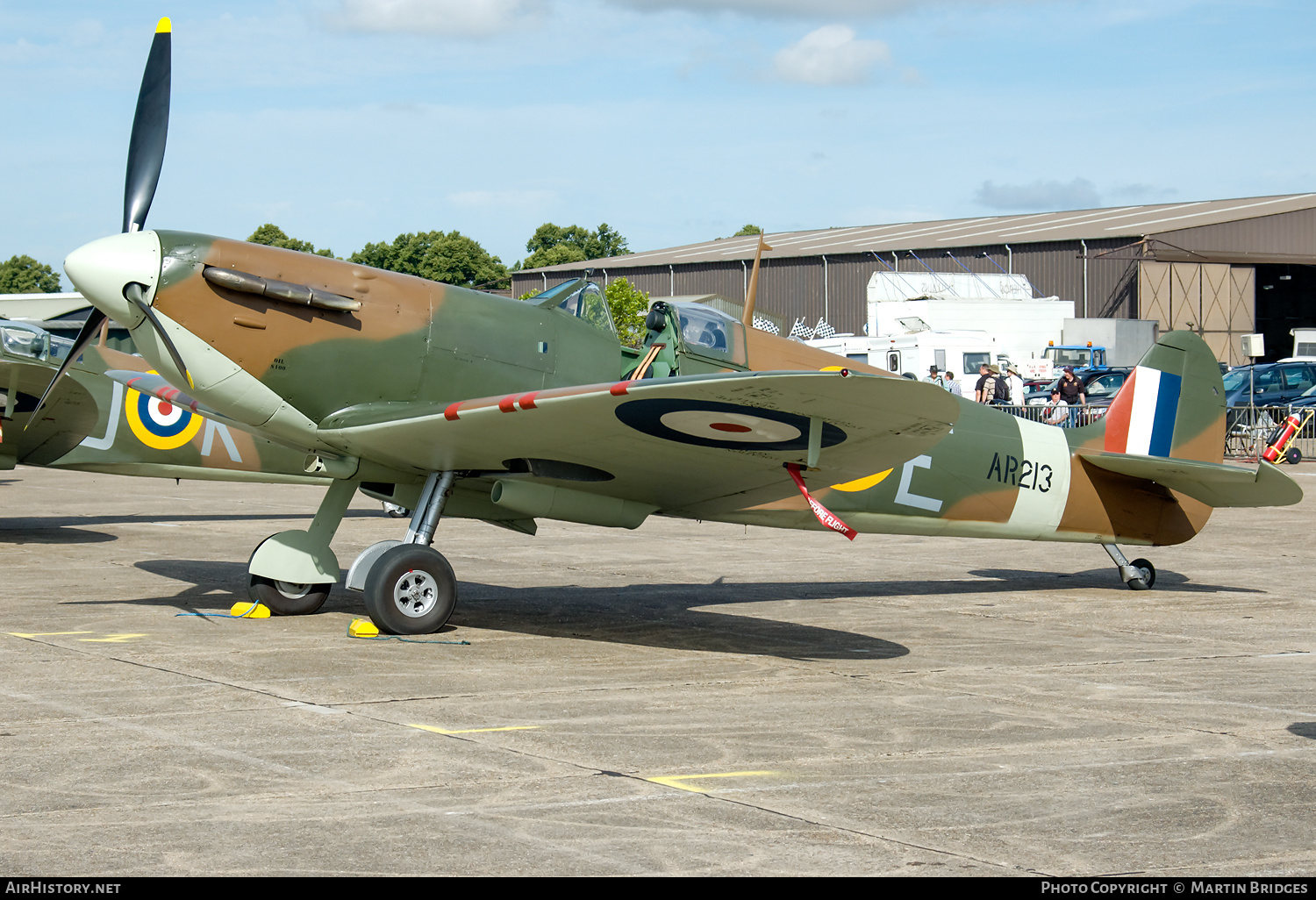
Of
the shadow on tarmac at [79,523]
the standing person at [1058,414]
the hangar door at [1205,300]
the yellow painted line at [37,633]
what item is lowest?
the shadow on tarmac at [79,523]

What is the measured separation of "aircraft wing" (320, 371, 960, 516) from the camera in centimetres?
632

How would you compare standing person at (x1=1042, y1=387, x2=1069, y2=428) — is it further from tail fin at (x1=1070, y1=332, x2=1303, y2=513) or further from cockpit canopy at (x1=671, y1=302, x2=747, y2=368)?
cockpit canopy at (x1=671, y1=302, x2=747, y2=368)

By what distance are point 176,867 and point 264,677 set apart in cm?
297

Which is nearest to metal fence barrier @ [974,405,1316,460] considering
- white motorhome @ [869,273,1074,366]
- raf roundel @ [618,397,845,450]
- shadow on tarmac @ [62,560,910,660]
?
white motorhome @ [869,273,1074,366]

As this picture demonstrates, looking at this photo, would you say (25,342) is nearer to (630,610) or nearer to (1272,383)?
(630,610)

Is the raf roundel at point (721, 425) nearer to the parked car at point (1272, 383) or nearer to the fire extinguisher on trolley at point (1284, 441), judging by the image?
the fire extinguisher on trolley at point (1284, 441)

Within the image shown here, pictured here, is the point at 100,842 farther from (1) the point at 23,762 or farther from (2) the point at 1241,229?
(2) the point at 1241,229

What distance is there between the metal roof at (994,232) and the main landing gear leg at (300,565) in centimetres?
5053

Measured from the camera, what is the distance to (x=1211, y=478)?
32.9 feet

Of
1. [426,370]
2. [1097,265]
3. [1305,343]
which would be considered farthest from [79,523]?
[1097,265]

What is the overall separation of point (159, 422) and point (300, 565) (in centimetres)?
538

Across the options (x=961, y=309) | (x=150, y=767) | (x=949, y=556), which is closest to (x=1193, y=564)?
(x=949, y=556)

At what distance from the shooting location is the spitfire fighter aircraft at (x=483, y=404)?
22.3ft

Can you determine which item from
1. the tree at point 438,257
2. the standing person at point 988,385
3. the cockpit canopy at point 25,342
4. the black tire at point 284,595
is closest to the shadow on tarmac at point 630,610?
the black tire at point 284,595
